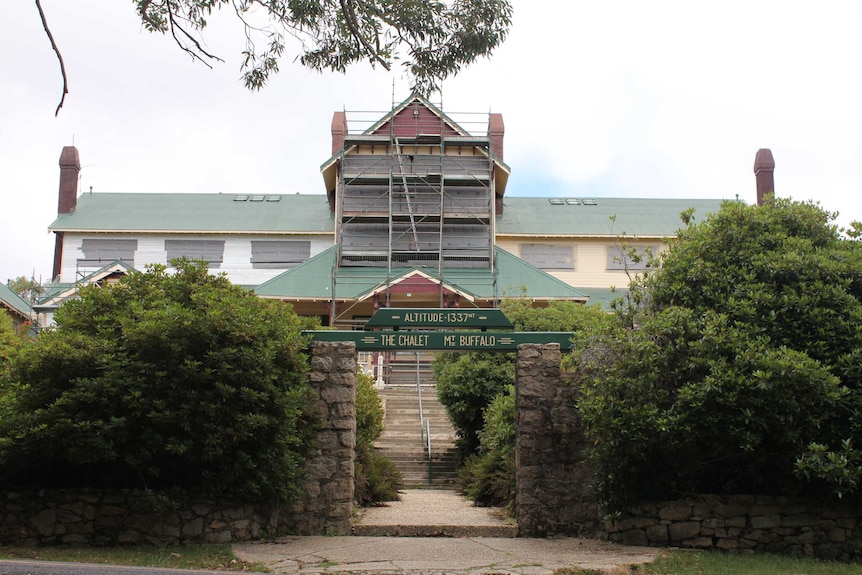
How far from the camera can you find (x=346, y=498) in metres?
12.4

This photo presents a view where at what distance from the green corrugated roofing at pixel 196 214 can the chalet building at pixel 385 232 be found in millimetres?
78

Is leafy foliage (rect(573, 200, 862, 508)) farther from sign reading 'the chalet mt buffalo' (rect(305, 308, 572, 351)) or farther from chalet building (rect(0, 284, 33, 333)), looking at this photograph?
chalet building (rect(0, 284, 33, 333))

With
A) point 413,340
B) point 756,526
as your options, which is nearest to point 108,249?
point 413,340

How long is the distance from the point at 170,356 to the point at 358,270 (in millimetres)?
22669

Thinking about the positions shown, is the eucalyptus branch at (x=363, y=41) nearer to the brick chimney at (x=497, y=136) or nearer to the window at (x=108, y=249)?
the brick chimney at (x=497, y=136)

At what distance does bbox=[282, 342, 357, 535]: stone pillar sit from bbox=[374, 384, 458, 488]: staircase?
790 centimetres

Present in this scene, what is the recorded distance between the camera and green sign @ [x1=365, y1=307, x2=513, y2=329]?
42.2 feet

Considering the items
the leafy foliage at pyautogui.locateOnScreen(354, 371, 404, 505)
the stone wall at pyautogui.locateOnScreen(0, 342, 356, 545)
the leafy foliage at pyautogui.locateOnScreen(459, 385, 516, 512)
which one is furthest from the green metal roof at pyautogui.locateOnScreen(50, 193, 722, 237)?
the stone wall at pyautogui.locateOnScreen(0, 342, 356, 545)

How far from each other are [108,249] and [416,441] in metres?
19.6

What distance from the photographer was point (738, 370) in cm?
1041

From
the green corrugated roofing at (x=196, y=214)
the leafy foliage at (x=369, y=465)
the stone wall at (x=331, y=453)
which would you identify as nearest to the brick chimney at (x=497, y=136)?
the green corrugated roofing at (x=196, y=214)

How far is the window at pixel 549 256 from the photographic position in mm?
36906

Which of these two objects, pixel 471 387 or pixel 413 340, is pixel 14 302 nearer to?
pixel 471 387

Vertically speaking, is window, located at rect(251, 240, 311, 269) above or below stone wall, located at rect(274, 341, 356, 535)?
above
